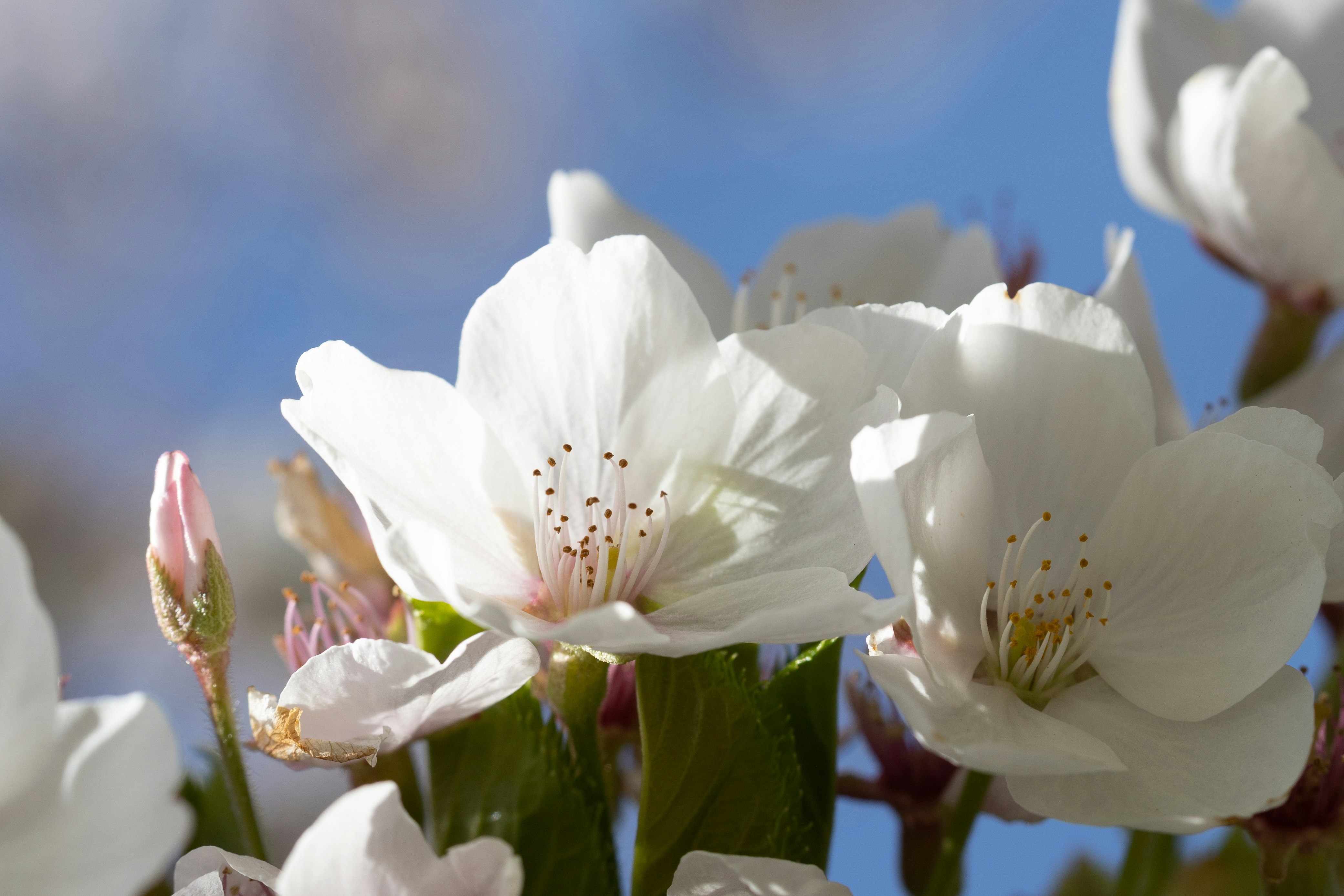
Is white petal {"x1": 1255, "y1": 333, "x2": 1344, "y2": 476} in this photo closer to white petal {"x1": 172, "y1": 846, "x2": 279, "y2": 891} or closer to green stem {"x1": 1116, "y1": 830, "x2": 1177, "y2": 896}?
green stem {"x1": 1116, "y1": 830, "x2": 1177, "y2": 896}

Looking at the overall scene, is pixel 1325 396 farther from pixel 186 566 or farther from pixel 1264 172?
pixel 186 566

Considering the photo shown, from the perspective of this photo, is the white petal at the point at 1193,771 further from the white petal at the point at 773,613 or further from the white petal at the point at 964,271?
the white petal at the point at 964,271

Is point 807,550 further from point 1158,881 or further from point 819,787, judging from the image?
point 1158,881

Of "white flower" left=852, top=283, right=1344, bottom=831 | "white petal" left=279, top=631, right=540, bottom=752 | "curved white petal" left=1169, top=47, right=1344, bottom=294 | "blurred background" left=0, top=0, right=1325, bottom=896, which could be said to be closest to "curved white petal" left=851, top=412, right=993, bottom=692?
"white flower" left=852, top=283, right=1344, bottom=831

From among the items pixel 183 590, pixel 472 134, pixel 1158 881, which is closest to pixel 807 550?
pixel 183 590

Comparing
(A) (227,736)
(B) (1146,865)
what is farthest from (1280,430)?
(A) (227,736)
